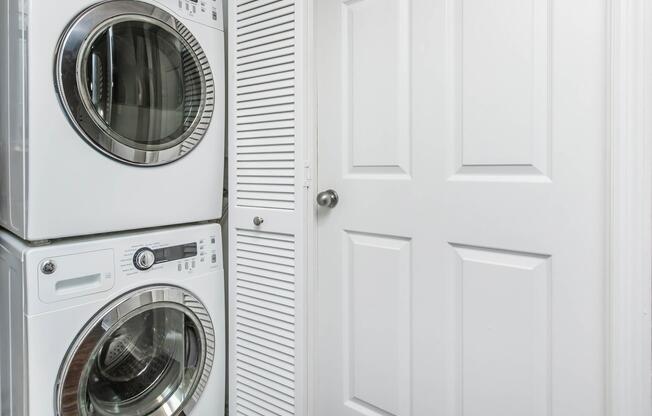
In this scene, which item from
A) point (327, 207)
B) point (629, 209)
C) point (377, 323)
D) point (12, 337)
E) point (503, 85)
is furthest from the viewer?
point (327, 207)

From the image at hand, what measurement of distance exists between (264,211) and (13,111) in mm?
746

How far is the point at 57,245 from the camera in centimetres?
103

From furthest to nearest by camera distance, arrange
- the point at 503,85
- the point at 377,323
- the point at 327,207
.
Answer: the point at 327,207, the point at 377,323, the point at 503,85

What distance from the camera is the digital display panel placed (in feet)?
4.03

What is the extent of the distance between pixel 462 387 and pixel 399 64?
0.92m

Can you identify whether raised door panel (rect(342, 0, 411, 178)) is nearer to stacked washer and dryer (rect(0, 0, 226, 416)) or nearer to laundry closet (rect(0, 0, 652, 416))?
laundry closet (rect(0, 0, 652, 416))

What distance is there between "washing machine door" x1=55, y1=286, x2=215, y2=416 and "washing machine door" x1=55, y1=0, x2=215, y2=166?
0.48 metres

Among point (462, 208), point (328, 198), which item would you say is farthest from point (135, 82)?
point (462, 208)

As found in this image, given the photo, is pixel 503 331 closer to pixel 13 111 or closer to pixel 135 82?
pixel 135 82

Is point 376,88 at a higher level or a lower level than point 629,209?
higher

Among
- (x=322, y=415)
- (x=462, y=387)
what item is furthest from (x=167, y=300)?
(x=462, y=387)

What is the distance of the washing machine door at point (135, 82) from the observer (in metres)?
1.02

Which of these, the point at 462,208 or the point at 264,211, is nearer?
the point at 462,208

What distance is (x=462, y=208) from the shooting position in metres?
1.00
